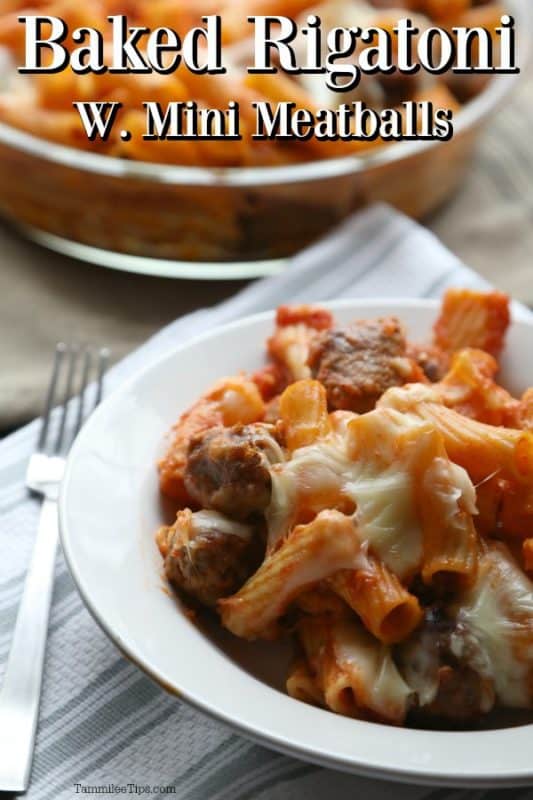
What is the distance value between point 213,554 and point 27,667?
1.00 ft

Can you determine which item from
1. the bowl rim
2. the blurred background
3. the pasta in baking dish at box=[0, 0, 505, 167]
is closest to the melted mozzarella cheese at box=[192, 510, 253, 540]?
the blurred background

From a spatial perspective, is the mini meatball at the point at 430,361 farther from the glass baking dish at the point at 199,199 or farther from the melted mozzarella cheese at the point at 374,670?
the glass baking dish at the point at 199,199

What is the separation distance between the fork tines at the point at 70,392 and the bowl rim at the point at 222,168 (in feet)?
1.07

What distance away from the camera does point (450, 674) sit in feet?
3.67

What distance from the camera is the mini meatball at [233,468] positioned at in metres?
1.21

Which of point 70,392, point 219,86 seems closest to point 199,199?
point 219,86

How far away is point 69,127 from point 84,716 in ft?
3.83

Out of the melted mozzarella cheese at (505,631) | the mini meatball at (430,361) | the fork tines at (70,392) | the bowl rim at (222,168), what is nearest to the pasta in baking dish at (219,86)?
the bowl rim at (222,168)

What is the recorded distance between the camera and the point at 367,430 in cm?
122

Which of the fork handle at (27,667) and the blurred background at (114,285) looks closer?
the fork handle at (27,667)

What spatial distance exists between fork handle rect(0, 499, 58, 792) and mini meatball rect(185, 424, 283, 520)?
0.28 m

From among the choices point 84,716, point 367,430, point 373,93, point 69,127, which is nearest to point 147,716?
point 84,716

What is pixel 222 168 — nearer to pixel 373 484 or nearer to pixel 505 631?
pixel 373 484

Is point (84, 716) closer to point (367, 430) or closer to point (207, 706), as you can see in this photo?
point (207, 706)
